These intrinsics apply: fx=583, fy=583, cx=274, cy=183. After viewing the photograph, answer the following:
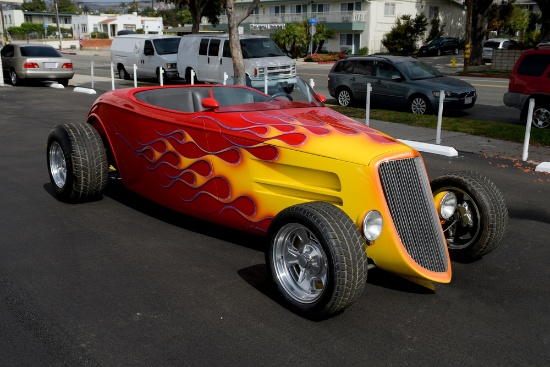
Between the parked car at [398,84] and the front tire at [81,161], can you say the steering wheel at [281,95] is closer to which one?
the front tire at [81,161]

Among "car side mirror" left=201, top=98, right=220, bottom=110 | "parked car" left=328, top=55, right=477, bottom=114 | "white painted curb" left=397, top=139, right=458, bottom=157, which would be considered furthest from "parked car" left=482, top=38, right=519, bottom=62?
"car side mirror" left=201, top=98, right=220, bottom=110

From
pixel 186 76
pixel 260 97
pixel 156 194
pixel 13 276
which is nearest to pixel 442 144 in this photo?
pixel 260 97

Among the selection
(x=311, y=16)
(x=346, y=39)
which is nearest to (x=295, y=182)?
(x=346, y=39)

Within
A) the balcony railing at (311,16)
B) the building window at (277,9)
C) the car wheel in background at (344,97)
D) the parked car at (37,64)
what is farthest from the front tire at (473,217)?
the building window at (277,9)

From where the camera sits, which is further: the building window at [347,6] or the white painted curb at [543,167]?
the building window at [347,6]

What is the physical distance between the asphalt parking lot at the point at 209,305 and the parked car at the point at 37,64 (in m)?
18.5

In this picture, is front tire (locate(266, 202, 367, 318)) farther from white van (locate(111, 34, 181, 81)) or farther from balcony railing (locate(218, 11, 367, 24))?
balcony railing (locate(218, 11, 367, 24))

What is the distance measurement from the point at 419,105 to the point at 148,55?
14911 millimetres

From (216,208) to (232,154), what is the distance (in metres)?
0.58

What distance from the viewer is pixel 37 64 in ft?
77.2

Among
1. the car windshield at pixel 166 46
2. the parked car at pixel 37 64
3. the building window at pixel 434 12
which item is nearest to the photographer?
the parked car at pixel 37 64

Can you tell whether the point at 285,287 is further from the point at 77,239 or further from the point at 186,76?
the point at 186,76

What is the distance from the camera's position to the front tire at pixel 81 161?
6582 mm

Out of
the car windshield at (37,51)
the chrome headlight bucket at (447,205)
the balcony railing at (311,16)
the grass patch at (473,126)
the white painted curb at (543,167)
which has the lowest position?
the white painted curb at (543,167)
